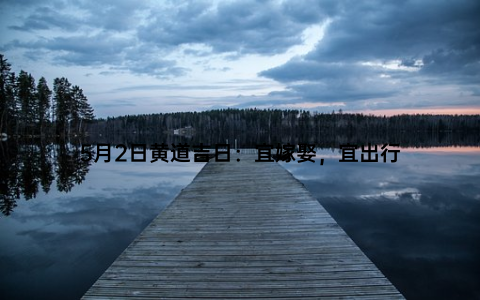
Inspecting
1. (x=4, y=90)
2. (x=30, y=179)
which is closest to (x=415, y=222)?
(x=30, y=179)

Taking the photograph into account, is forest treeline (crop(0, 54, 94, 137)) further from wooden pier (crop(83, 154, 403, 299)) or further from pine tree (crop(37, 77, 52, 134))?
wooden pier (crop(83, 154, 403, 299))

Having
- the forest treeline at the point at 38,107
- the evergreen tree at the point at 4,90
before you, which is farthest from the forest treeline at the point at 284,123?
the evergreen tree at the point at 4,90

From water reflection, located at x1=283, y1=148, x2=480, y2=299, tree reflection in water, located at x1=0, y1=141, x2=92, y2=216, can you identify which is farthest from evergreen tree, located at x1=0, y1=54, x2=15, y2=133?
water reflection, located at x1=283, y1=148, x2=480, y2=299

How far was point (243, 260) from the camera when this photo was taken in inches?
189

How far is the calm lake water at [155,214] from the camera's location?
638 centimetres

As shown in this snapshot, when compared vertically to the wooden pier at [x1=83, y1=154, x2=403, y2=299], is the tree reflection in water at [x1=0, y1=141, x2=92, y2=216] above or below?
below

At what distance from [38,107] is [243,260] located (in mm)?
→ 73333

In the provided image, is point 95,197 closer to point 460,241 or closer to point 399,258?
point 399,258

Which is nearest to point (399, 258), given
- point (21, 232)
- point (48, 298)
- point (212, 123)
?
point (48, 298)

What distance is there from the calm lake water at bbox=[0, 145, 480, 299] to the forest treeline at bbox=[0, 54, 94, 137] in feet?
141

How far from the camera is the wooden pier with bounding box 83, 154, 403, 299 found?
3902 mm

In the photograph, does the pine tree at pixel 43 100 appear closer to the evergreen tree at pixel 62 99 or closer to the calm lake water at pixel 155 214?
the evergreen tree at pixel 62 99

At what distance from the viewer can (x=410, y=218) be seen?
34.6ft

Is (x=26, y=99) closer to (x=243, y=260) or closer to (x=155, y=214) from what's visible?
(x=155, y=214)
